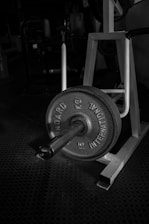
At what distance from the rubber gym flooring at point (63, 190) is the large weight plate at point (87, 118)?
13 cm

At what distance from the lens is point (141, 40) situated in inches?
59.2

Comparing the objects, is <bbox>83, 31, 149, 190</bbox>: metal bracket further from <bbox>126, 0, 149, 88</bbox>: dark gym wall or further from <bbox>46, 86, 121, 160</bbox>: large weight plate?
<bbox>126, 0, 149, 88</bbox>: dark gym wall

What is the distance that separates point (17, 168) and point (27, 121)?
1.87 feet

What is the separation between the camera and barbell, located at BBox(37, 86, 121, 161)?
2.43 feet

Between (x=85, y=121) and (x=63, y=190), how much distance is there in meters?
0.32

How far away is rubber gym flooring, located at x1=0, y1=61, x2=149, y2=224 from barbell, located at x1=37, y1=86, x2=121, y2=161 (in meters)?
0.13

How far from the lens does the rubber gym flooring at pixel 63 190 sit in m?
0.70

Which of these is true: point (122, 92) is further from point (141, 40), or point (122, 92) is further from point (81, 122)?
point (141, 40)

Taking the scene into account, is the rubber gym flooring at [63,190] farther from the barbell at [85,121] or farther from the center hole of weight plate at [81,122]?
the center hole of weight plate at [81,122]

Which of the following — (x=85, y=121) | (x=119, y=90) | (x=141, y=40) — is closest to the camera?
(x=85, y=121)

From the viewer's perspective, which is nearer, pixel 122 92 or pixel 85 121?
pixel 85 121

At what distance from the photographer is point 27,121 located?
1489mm

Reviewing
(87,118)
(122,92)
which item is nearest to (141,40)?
(122,92)

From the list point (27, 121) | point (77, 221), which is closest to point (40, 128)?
point (27, 121)
